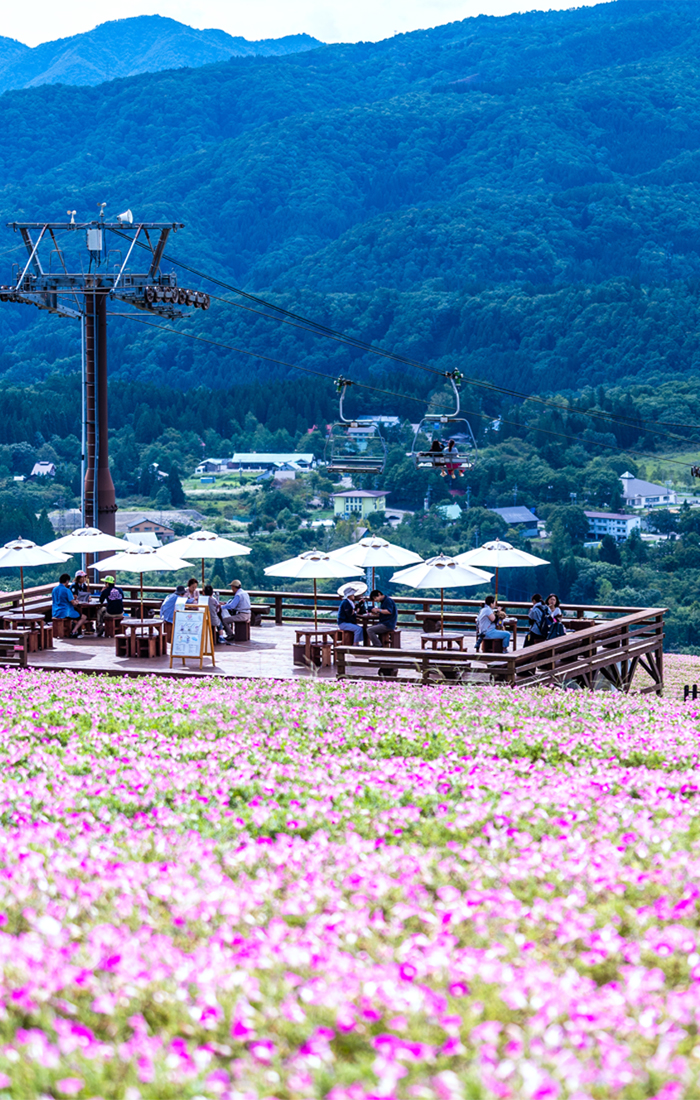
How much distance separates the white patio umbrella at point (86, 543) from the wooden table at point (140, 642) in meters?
3.21

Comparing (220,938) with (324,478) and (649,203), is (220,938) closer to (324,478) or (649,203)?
(324,478)

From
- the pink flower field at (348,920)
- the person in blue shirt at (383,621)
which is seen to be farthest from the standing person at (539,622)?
the pink flower field at (348,920)

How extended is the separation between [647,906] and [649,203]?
673 ft

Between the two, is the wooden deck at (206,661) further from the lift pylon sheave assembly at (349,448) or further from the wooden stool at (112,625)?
the lift pylon sheave assembly at (349,448)

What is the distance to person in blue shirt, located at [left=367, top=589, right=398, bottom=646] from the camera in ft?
58.2

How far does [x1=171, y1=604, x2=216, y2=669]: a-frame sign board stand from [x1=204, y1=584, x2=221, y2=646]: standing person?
1.18 m

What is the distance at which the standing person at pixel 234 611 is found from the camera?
743 inches

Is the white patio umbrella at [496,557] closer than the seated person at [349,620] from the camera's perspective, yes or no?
No

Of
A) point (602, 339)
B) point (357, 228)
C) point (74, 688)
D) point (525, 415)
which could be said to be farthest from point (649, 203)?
point (74, 688)

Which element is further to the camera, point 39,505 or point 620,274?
point 620,274

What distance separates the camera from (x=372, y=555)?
1864 cm

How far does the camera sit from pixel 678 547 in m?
89.8

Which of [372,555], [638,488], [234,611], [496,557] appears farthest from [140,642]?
[638,488]

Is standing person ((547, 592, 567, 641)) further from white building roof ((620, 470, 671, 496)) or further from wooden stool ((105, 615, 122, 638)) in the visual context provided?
white building roof ((620, 470, 671, 496))
